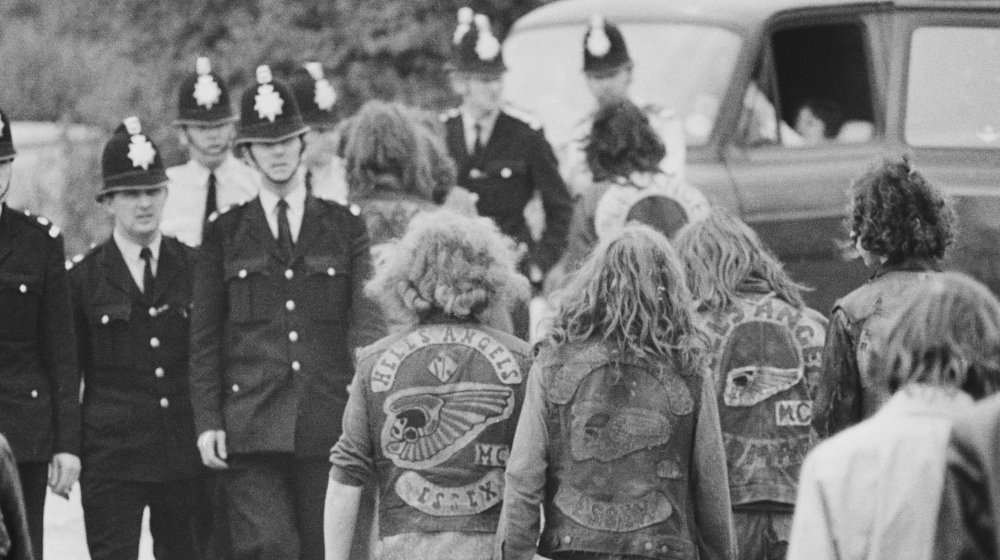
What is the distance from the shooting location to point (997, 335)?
4992mm

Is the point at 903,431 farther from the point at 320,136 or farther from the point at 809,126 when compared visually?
the point at 809,126

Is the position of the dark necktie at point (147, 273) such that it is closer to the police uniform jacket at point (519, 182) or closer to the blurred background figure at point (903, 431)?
the police uniform jacket at point (519, 182)

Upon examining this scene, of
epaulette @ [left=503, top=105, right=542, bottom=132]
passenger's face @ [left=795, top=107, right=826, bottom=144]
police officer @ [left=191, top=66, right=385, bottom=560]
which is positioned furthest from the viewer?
passenger's face @ [left=795, top=107, right=826, bottom=144]

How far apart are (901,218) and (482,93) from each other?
5.32m

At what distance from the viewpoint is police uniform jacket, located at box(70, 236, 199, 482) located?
851cm

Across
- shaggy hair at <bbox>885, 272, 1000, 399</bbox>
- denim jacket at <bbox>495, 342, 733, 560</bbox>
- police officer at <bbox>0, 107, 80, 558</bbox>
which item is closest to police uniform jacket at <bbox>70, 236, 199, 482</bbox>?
police officer at <bbox>0, 107, 80, 558</bbox>

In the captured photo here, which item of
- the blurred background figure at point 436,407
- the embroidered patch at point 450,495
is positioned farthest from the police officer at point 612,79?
the embroidered patch at point 450,495

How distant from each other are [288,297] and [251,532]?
82 centimetres

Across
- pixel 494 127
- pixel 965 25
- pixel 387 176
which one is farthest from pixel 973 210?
pixel 387 176

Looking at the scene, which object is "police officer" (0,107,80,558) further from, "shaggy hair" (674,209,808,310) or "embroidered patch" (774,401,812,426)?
"embroidered patch" (774,401,812,426)

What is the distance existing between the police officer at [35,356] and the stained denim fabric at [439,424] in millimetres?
1734

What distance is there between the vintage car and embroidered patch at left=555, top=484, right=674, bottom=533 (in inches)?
203

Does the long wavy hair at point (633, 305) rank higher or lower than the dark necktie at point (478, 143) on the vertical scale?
lower

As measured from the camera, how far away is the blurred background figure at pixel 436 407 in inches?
263
